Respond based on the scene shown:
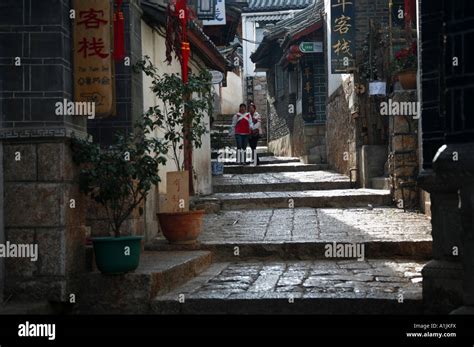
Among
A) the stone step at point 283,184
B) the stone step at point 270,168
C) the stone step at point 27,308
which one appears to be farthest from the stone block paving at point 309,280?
the stone step at point 270,168

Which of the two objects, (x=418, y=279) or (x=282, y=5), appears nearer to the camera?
(x=418, y=279)

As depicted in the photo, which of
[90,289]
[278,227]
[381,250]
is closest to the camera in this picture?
[90,289]

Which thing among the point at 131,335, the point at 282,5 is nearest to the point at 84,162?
the point at 131,335

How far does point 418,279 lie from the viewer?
6.70m

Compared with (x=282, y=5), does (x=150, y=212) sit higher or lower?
lower

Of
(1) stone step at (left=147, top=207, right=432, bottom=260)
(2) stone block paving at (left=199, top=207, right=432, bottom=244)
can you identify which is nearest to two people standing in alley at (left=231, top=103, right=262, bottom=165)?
(2) stone block paving at (left=199, top=207, right=432, bottom=244)

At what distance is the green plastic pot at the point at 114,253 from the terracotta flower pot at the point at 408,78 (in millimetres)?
7089

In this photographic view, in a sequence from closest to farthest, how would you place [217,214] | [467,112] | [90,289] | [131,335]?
[467,112] < [131,335] < [90,289] < [217,214]

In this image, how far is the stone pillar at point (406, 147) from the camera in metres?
11.4

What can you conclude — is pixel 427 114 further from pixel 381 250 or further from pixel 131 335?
pixel 131 335

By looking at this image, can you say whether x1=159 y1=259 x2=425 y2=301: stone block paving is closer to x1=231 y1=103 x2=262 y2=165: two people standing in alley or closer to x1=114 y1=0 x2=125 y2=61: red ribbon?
x1=114 y1=0 x2=125 y2=61: red ribbon

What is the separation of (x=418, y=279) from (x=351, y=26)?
1180 cm

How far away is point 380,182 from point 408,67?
109 inches

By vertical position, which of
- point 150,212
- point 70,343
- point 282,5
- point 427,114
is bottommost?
point 70,343
